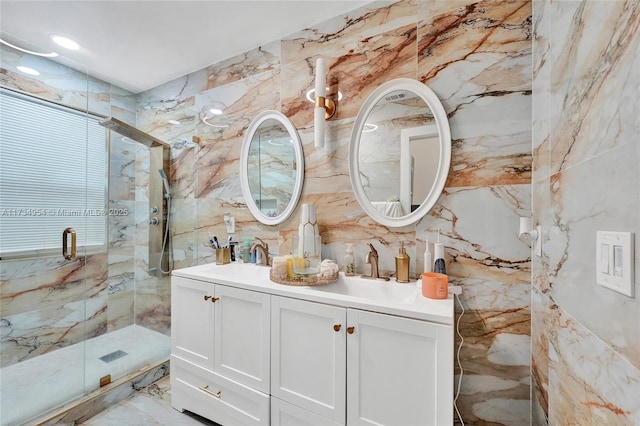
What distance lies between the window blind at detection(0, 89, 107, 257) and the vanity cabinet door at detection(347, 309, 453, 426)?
199 cm

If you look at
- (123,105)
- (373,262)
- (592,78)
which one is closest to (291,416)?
(373,262)

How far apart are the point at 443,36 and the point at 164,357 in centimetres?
290

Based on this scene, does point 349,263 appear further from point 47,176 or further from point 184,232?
point 47,176

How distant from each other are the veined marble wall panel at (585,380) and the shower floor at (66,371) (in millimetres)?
2443

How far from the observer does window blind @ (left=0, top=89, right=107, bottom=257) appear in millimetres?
1611

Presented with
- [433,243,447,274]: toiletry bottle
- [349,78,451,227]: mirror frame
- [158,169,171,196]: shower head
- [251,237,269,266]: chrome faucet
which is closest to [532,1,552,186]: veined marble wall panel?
[349,78,451,227]: mirror frame

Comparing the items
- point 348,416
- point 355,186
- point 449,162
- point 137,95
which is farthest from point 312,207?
point 137,95

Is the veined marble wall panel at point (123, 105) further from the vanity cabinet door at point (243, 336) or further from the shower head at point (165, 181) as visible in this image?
the vanity cabinet door at point (243, 336)

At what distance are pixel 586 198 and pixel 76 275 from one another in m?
2.63

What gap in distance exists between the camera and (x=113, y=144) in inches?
84.0

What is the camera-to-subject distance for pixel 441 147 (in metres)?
1.40

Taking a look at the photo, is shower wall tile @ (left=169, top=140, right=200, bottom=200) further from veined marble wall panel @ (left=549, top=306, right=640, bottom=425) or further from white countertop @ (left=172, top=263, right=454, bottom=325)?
veined marble wall panel @ (left=549, top=306, right=640, bottom=425)

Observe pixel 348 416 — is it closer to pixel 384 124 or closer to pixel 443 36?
pixel 384 124

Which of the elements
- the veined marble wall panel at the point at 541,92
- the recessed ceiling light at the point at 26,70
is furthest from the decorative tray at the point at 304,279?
the recessed ceiling light at the point at 26,70
